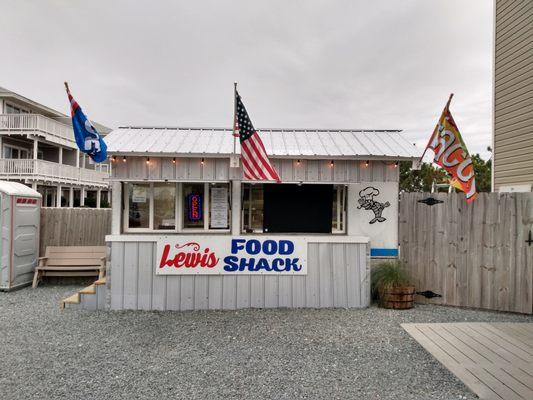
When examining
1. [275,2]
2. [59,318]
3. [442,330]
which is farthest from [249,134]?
[275,2]

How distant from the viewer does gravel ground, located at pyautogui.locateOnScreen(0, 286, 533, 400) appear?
3.05m

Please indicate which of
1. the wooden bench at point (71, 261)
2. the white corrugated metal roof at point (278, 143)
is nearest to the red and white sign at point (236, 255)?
the white corrugated metal roof at point (278, 143)

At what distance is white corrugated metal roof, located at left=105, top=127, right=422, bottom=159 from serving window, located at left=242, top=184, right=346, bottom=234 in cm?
79

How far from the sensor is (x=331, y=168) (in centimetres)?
582

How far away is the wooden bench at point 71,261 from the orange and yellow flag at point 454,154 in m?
7.94

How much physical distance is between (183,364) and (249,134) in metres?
3.43

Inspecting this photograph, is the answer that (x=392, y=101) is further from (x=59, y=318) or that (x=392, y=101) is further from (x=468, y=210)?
(x=59, y=318)

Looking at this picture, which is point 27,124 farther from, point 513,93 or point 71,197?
point 513,93

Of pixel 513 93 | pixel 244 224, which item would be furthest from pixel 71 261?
pixel 513 93

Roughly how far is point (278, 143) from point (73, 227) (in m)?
6.17

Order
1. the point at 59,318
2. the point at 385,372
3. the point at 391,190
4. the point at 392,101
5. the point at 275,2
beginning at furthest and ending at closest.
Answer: the point at 392,101 → the point at 275,2 → the point at 391,190 → the point at 59,318 → the point at 385,372

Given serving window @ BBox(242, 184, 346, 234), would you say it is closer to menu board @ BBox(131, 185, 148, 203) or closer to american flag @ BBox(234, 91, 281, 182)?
american flag @ BBox(234, 91, 281, 182)

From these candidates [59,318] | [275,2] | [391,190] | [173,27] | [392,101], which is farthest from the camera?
[392,101]

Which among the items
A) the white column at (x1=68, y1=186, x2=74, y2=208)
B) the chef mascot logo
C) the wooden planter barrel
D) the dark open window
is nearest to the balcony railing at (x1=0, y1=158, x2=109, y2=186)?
the white column at (x1=68, y1=186, x2=74, y2=208)
